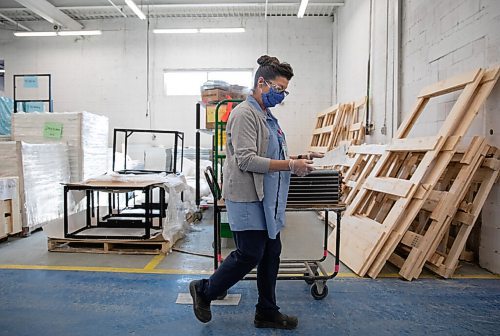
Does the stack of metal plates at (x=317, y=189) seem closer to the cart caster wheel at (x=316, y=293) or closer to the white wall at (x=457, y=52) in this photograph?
the cart caster wheel at (x=316, y=293)

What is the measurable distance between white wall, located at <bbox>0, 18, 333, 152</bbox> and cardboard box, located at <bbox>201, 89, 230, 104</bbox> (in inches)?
170

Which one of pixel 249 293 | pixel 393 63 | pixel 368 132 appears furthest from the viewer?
pixel 368 132

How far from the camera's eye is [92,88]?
9148mm

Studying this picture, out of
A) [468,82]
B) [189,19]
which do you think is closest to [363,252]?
[468,82]

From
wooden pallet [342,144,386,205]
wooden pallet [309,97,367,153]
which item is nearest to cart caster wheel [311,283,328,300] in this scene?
wooden pallet [342,144,386,205]

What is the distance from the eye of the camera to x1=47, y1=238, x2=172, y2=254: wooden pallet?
153 inches

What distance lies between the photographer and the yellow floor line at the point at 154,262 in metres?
3.46

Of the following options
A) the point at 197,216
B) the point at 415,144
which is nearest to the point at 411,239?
the point at 415,144

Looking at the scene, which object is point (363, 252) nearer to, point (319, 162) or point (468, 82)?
point (319, 162)

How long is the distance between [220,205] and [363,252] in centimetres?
144

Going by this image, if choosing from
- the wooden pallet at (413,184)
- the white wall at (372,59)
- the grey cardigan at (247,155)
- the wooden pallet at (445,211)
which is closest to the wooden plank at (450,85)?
the wooden pallet at (413,184)

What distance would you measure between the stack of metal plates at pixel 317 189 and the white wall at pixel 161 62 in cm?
640

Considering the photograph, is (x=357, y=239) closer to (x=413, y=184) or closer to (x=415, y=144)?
(x=413, y=184)

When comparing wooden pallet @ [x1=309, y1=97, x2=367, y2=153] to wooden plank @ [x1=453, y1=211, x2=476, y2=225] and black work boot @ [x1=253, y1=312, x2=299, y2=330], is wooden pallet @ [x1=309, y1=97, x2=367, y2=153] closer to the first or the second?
wooden plank @ [x1=453, y1=211, x2=476, y2=225]
